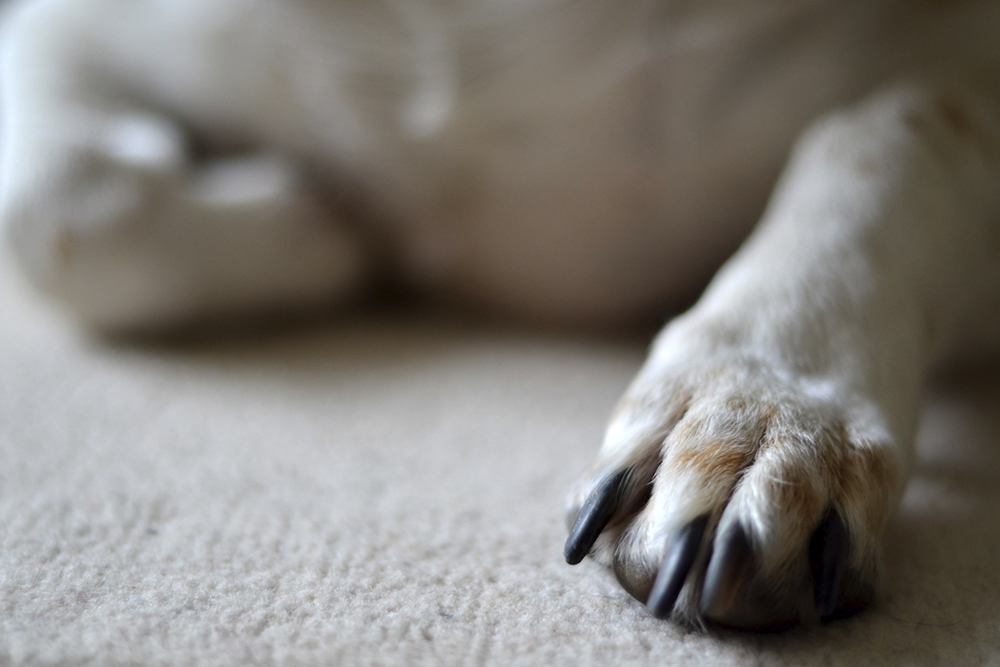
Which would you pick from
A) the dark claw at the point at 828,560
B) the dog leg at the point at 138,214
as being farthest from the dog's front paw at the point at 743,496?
the dog leg at the point at 138,214

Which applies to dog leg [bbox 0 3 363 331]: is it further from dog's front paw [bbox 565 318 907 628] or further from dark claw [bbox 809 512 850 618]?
dark claw [bbox 809 512 850 618]

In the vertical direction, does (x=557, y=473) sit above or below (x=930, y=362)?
below

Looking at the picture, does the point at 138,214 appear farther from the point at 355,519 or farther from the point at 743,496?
the point at 743,496

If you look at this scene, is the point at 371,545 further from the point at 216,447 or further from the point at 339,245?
the point at 339,245

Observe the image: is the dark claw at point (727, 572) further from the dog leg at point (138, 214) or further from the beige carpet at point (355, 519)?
the dog leg at point (138, 214)

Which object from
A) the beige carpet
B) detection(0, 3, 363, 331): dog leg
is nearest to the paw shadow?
the beige carpet

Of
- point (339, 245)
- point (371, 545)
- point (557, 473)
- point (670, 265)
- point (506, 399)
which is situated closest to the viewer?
point (371, 545)

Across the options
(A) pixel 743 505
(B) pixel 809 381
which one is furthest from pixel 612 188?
(A) pixel 743 505

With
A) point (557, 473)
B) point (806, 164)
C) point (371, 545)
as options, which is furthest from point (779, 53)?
point (371, 545)
